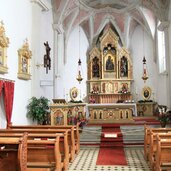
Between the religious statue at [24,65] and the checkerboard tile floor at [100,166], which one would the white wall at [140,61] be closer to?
the religious statue at [24,65]

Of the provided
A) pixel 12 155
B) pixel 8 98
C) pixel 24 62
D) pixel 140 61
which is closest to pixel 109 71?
pixel 140 61

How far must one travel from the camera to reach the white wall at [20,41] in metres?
9.35

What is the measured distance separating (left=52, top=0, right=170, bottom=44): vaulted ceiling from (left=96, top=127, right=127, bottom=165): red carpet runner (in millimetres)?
8734

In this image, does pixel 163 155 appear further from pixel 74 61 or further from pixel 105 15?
pixel 105 15

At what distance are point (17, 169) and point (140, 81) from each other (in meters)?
17.2

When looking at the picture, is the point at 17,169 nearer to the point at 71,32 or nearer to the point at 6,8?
the point at 6,8

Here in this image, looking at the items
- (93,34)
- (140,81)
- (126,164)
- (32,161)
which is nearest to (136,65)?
(140,81)

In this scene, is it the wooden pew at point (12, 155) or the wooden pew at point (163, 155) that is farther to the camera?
the wooden pew at point (163, 155)

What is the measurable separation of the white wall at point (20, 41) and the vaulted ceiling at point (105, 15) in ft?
14.1

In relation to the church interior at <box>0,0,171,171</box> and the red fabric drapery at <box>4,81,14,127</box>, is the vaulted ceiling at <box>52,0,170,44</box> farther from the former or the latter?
the red fabric drapery at <box>4,81,14,127</box>

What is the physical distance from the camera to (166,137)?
6137 millimetres

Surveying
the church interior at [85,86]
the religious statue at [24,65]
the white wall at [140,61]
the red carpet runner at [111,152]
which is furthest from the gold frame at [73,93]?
Answer: the religious statue at [24,65]

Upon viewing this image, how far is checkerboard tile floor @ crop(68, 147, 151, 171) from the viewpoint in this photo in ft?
21.0

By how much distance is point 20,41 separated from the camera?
1048cm
